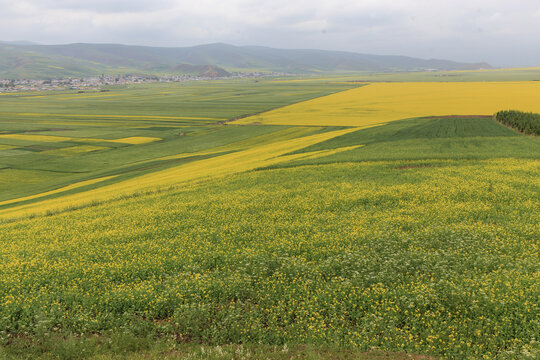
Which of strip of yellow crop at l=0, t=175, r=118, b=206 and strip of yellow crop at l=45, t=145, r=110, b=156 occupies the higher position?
strip of yellow crop at l=45, t=145, r=110, b=156

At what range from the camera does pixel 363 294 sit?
10.9 metres

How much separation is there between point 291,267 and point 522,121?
56850 mm

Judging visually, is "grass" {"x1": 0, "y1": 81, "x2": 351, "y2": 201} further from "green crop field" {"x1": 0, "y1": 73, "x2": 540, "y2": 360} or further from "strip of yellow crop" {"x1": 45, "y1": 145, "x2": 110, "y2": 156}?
"green crop field" {"x1": 0, "y1": 73, "x2": 540, "y2": 360}

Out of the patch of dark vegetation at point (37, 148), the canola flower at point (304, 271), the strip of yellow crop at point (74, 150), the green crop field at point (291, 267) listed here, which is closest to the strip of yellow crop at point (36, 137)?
the patch of dark vegetation at point (37, 148)

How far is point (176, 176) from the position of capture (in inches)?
1511

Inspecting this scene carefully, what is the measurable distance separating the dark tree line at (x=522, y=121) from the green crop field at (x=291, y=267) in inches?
875

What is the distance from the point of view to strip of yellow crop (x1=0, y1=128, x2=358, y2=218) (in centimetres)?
2991

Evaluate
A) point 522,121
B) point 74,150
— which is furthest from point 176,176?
point 522,121

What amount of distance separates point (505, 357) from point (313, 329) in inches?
192

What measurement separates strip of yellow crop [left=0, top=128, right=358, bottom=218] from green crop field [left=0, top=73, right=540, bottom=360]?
1.40 meters

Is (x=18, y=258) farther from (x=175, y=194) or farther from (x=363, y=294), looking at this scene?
(x=363, y=294)

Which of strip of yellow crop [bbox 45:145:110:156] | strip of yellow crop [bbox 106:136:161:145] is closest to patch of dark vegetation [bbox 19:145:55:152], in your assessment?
strip of yellow crop [bbox 45:145:110:156]

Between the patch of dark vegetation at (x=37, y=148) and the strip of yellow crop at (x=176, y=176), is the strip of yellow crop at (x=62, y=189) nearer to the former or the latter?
the strip of yellow crop at (x=176, y=176)

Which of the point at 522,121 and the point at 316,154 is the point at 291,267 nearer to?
the point at 316,154
